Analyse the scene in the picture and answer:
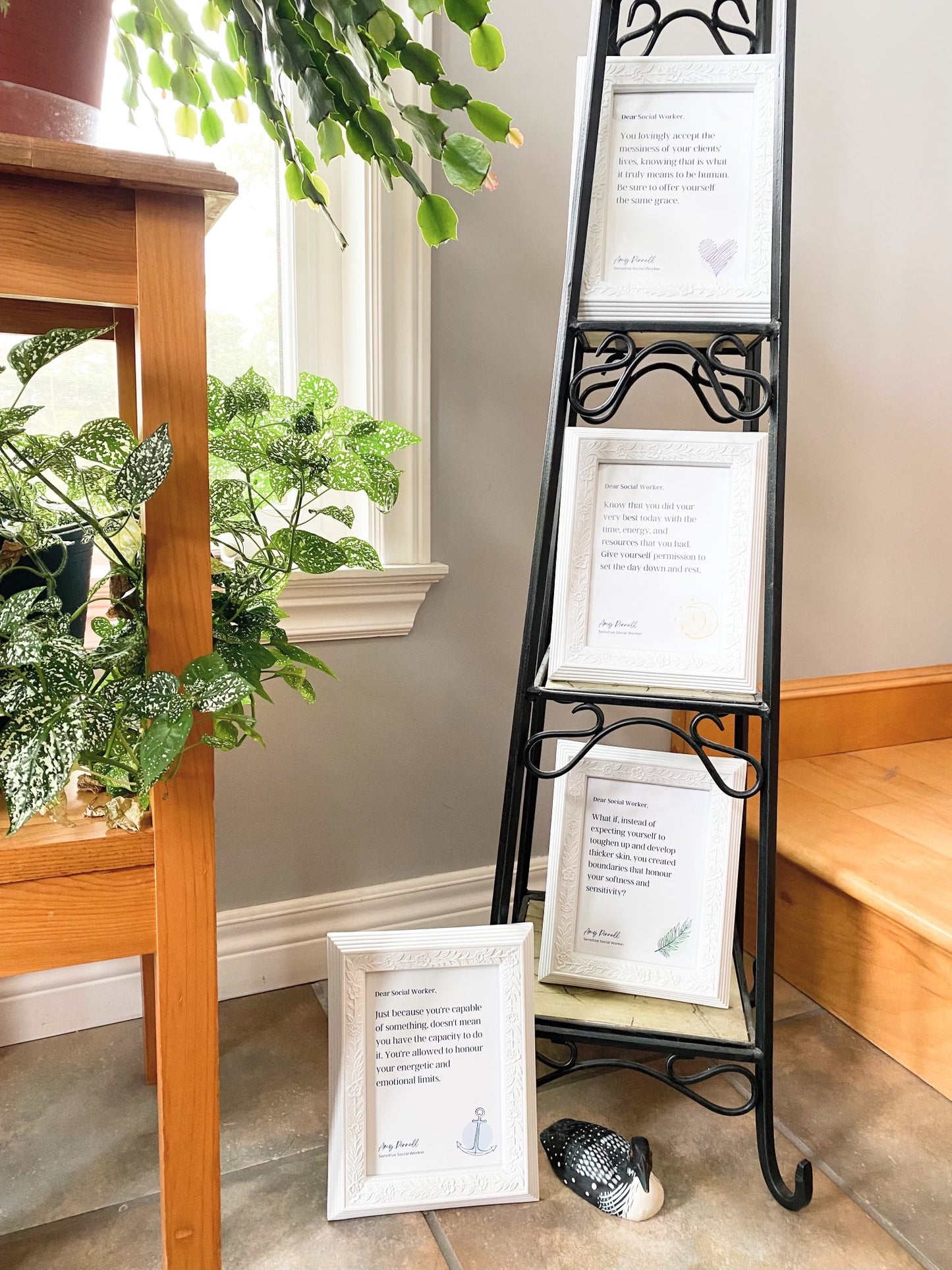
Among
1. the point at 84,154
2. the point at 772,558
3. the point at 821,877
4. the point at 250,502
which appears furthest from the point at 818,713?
the point at 84,154

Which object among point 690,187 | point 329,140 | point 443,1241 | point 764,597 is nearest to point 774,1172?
point 443,1241

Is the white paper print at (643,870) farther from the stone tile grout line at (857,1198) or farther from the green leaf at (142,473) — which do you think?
the green leaf at (142,473)

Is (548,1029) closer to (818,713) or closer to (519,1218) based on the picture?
(519,1218)

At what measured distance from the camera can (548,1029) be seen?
3.53 ft

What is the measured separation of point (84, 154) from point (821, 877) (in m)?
1.27

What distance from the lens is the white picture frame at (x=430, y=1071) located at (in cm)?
97

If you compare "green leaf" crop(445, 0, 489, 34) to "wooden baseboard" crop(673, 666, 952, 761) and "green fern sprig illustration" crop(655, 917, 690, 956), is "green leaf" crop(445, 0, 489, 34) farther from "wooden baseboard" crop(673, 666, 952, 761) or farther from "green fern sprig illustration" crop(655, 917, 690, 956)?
"wooden baseboard" crop(673, 666, 952, 761)

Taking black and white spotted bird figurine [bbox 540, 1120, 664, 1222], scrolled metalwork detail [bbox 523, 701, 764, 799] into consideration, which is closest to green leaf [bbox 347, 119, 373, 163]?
scrolled metalwork detail [bbox 523, 701, 764, 799]

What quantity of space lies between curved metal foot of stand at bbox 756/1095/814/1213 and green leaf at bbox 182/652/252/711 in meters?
0.76

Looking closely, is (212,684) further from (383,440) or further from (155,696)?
(383,440)

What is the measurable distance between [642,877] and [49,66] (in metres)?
1.00

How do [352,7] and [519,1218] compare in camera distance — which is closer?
[352,7]

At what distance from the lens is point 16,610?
2.25ft

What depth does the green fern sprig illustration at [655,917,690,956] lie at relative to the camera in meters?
1.11
